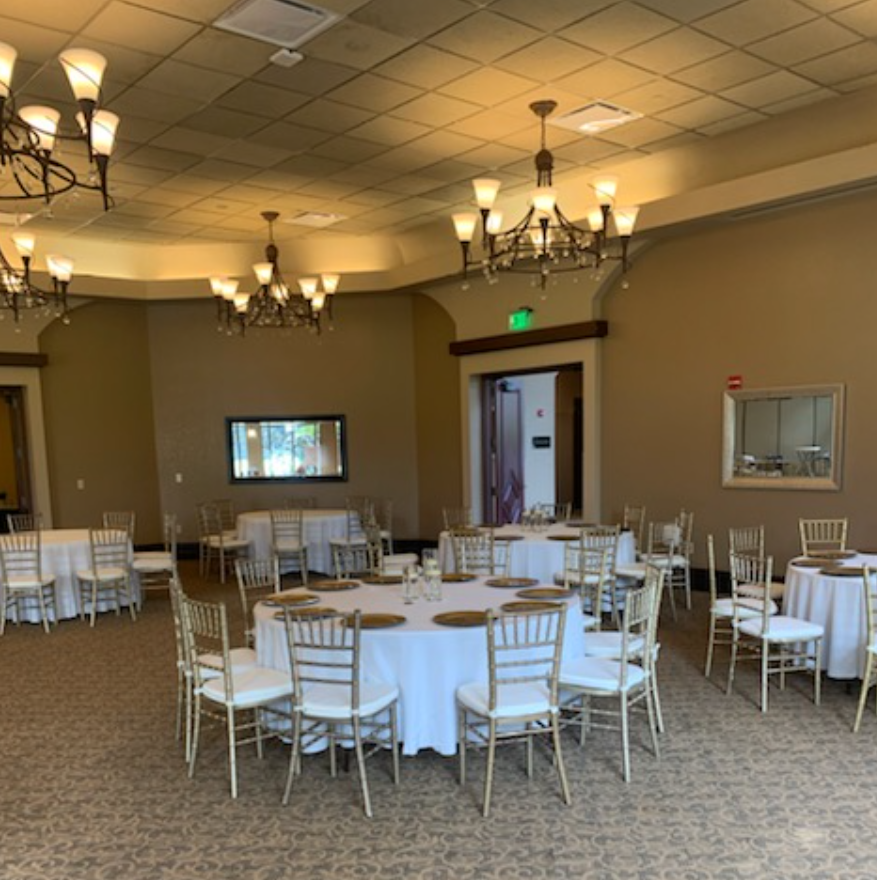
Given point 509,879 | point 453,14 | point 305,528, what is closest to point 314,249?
point 305,528

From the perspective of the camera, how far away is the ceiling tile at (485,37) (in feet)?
14.5

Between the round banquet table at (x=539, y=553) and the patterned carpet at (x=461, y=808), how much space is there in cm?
203

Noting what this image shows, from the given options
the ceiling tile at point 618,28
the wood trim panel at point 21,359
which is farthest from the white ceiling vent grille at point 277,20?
the wood trim panel at point 21,359

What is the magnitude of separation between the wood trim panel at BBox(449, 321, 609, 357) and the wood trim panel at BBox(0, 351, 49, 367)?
543 centimetres

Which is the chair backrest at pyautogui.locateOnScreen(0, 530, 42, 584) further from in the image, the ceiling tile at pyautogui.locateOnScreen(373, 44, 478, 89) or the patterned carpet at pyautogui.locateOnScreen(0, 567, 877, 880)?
the ceiling tile at pyautogui.locateOnScreen(373, 44, 478, 89)

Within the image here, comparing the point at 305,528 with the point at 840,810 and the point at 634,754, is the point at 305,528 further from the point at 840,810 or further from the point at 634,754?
the point at 840,810

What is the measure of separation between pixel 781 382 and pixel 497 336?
3.44 meters

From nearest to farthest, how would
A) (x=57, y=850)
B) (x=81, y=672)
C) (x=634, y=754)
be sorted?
(x=57, y=850), (x=634, y=754), (x=81, y=672)

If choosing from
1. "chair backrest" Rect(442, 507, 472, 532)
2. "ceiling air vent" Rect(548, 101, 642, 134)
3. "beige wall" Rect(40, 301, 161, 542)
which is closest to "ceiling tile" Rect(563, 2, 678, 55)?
"ceiling air vent" Rect(548, 101, 642, 134)

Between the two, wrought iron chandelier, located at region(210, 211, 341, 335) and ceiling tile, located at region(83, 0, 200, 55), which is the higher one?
ceiling tile, located at region(83, 0, 200, 55)

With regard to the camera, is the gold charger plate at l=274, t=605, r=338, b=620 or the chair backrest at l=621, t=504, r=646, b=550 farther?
the chair backrest at l=621, t=504, r=646, b=550

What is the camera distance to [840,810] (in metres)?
3.28

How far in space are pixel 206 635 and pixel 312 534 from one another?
5116 millimetres

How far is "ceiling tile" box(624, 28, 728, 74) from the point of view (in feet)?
15.4
